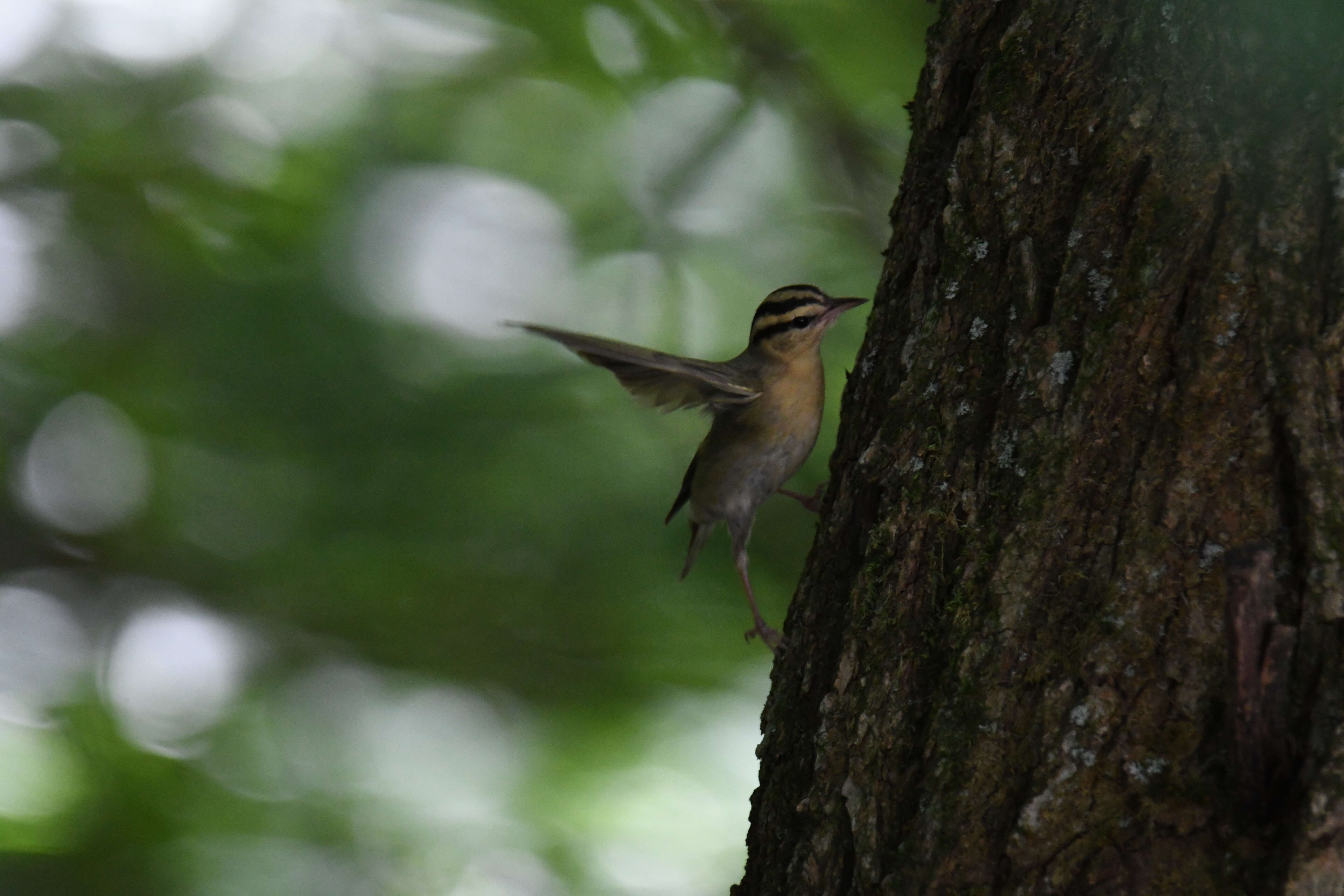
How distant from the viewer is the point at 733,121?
4.52m

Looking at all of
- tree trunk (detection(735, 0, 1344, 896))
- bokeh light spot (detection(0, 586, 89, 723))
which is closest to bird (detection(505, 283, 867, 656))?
tree trunk (detection(735, 0, 1344, 896))

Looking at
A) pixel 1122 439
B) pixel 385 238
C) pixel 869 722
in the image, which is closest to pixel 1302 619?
pixel 1122 439

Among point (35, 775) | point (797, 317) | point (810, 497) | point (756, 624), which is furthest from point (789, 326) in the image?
point (35, 775)

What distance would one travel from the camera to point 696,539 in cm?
430

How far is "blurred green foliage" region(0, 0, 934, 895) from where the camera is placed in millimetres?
4016

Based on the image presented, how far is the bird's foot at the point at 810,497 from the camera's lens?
13.1 ft

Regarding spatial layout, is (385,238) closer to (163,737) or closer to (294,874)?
(163,737)

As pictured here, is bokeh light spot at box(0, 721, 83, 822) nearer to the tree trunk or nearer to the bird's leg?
the bird's leg

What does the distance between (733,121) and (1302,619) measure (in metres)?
3.44

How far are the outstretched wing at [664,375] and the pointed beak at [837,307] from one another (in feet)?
1.40

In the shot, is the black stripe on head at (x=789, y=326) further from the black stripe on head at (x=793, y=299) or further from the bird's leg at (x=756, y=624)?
the bird's leg at (x=756, y=624)

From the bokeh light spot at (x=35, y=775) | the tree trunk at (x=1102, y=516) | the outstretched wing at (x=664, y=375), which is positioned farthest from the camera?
the bokeh light spot at (x=35, y=775)

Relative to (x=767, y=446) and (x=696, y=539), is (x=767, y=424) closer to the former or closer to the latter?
(x=767, y=446)

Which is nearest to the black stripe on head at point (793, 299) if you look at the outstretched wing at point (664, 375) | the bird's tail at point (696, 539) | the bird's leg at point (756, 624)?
the outstretched wing at point (664, 375)
